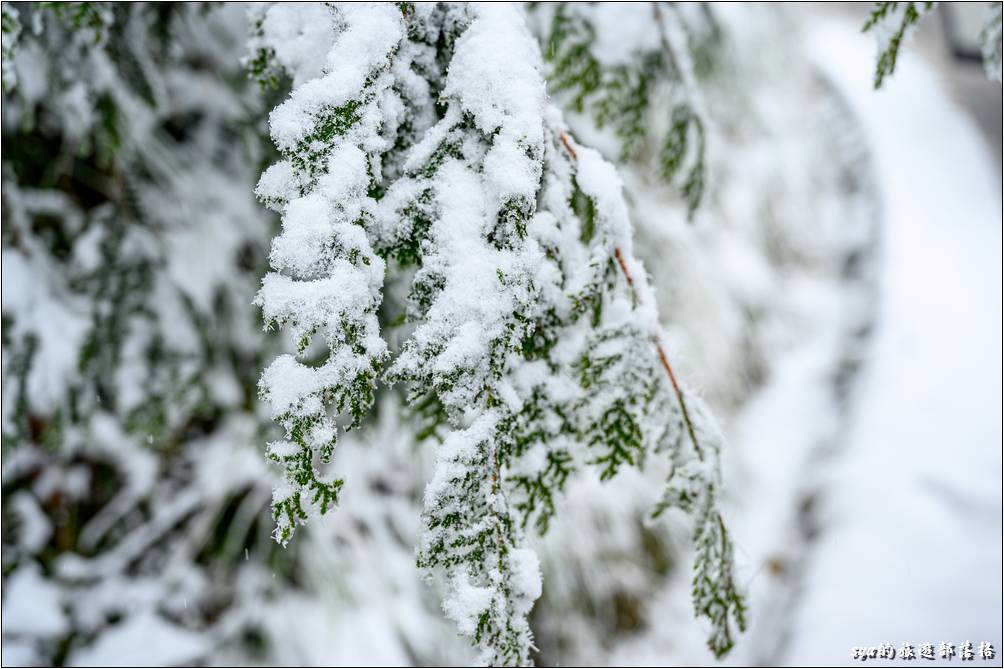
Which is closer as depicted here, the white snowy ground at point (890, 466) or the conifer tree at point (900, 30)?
the conifer tree at point (900, 30)

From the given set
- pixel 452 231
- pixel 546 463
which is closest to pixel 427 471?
pixel 546 463

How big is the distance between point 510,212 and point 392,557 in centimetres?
131

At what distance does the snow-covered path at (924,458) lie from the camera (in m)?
1.88

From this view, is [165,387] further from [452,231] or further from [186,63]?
[452,231]

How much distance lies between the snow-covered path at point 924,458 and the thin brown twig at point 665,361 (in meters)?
1.27

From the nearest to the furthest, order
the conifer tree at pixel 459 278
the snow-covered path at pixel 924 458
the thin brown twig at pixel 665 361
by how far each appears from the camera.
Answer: the conifer tree at pixel 459 278, the thin brown twig at pixel 665 361, the snow-covered path at pixel 924 458

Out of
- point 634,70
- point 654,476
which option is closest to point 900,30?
point 634,70

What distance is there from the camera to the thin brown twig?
2.28ft

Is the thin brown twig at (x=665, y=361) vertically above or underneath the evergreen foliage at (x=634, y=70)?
underneath

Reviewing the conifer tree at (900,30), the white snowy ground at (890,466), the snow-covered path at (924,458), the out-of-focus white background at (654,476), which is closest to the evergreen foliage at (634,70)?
the conifer tree at (900,30)

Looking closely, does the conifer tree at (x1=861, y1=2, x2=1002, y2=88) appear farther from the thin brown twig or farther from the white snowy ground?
the white snowy ground

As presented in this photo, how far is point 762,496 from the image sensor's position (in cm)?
253

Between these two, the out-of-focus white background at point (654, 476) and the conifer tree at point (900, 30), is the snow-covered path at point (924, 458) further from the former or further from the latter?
the conifer tree at point (900, 30)

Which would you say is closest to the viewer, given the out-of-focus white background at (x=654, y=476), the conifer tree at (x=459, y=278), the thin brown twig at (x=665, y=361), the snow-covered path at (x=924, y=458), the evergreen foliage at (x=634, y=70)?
the conifer tree at (x=459, y=278)
